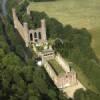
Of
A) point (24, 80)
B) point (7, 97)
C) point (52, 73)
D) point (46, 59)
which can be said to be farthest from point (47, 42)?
point (7, 97)

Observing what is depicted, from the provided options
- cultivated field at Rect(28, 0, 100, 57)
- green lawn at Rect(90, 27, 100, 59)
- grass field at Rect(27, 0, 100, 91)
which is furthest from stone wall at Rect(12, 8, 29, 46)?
green lawn at Rect(90, 27, 100, 59)

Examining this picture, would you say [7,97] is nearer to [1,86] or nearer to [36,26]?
[1,86]

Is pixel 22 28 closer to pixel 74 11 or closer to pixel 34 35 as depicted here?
pixel 34 35

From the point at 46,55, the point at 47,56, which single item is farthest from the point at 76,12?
the point at 47,56

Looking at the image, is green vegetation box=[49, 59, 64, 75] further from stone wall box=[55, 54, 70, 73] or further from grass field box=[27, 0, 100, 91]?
grass field box=[27, 0, 100, 91]

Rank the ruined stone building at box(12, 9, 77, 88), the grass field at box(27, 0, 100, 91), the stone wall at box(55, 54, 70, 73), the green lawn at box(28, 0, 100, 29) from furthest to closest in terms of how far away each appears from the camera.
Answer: the green lawn at box(28, 0, 100, 29) < the grass field at box(27, 0, 100, 91) < the stone wall at box(55, 54, 70, 73) < the ruined stone building at box(12, 9, 77, 88)

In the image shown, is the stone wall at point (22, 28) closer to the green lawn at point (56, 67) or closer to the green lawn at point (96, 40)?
the green lawn at point (56, 67)

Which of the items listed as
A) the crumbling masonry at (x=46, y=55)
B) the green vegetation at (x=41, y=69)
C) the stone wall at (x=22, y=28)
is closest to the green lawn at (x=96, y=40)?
the green vegetation at (x=41, y=69)

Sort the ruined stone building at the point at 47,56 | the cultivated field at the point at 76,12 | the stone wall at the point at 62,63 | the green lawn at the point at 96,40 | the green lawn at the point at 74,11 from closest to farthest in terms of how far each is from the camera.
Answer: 1. the ruined stone building at the point at 47,56
2. the stone wall at the point at 62,63
3. the green lawn at the point at 96,40
4. the cultivated field at the point at 76,12
5. the green lawn at the point at 74,11
